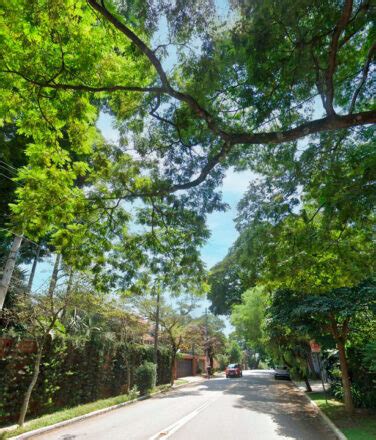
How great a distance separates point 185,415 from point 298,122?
10.5 metres

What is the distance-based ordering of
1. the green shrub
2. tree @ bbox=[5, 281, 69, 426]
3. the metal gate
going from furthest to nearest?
the metal gate < the green shrub < tree @ bbox=[5, 281, 69, 426]

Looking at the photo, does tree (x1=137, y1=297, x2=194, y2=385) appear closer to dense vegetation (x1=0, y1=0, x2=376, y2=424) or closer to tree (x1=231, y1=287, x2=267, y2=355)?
tree (x1=231, y1=287, x2=267, y2=355)

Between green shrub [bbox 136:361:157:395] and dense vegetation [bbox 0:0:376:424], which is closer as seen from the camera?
dense vegetation [bbox 0:0:376:424]

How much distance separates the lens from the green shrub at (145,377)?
2027 cm

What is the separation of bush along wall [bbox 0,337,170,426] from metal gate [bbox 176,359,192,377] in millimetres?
16048

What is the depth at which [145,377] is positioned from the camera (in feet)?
67.8

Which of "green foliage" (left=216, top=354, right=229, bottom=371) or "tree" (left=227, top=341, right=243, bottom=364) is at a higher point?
"tree" (left=227, top=341, right=243, bottom=364)

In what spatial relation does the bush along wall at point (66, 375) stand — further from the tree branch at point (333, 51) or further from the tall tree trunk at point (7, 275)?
the tree branch at point (333, 51)

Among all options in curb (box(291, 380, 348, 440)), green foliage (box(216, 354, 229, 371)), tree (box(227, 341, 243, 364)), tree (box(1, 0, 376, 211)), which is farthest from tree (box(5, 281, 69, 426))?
tree (box(227, 341, 243, 364))

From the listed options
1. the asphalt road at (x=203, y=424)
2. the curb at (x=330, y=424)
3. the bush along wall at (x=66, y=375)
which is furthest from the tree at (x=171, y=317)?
the curb at (x=330, y=424)

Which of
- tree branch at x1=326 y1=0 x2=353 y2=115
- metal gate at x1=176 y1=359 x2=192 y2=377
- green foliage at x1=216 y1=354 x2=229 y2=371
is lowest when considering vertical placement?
metal gate at x1=176 y1=359 x2=192 y2=377

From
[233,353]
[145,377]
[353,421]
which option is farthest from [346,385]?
[233,353]

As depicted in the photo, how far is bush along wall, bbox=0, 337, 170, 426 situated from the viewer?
10.7 m

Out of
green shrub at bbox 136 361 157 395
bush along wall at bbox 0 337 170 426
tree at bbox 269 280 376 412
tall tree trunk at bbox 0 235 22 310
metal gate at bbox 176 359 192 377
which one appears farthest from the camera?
metal gate at bbox 176 359 192 377
